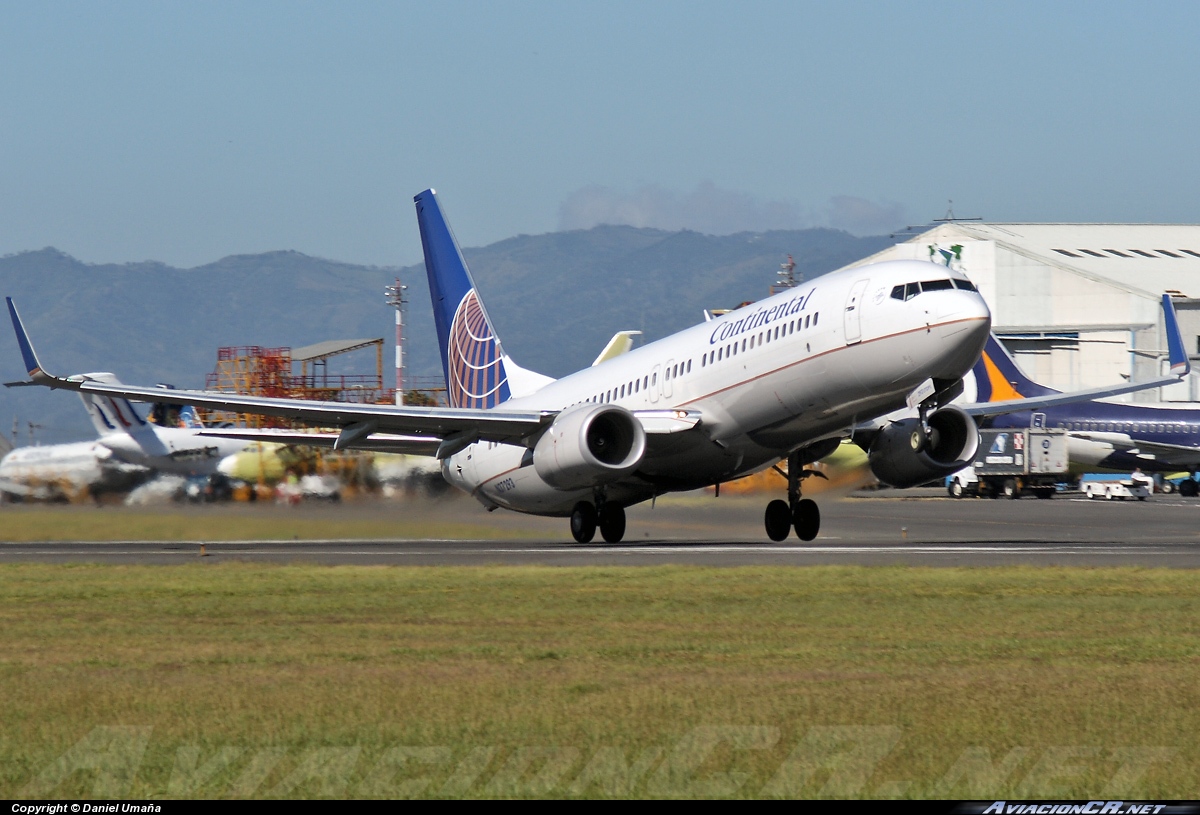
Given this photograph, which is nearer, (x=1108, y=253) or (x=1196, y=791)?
(x=1196, y=791)

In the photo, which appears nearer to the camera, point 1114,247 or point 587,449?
point 587,449

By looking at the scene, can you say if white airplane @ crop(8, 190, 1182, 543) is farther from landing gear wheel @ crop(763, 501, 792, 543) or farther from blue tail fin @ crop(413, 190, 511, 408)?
blue tail fin @ crop(413, 190, 511, 408)

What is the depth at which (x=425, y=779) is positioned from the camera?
26.6 feet

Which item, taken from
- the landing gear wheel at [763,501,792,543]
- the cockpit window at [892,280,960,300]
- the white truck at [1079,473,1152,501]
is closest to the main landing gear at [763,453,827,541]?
the landing gear wheel at [763,501,792,543]

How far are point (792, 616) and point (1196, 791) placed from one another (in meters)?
8.88

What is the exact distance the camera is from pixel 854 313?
996 inches

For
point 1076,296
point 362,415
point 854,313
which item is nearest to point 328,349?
point 1076,296

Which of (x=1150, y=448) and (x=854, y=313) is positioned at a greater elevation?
(x=854, y=313)

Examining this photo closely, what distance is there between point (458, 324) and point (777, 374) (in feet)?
46.2

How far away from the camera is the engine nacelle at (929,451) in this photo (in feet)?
95.1

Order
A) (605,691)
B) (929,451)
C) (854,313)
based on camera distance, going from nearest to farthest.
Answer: (605,691) → (854,313) → (929,451)

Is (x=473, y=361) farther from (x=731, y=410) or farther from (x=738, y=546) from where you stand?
(x=731, y=410)
